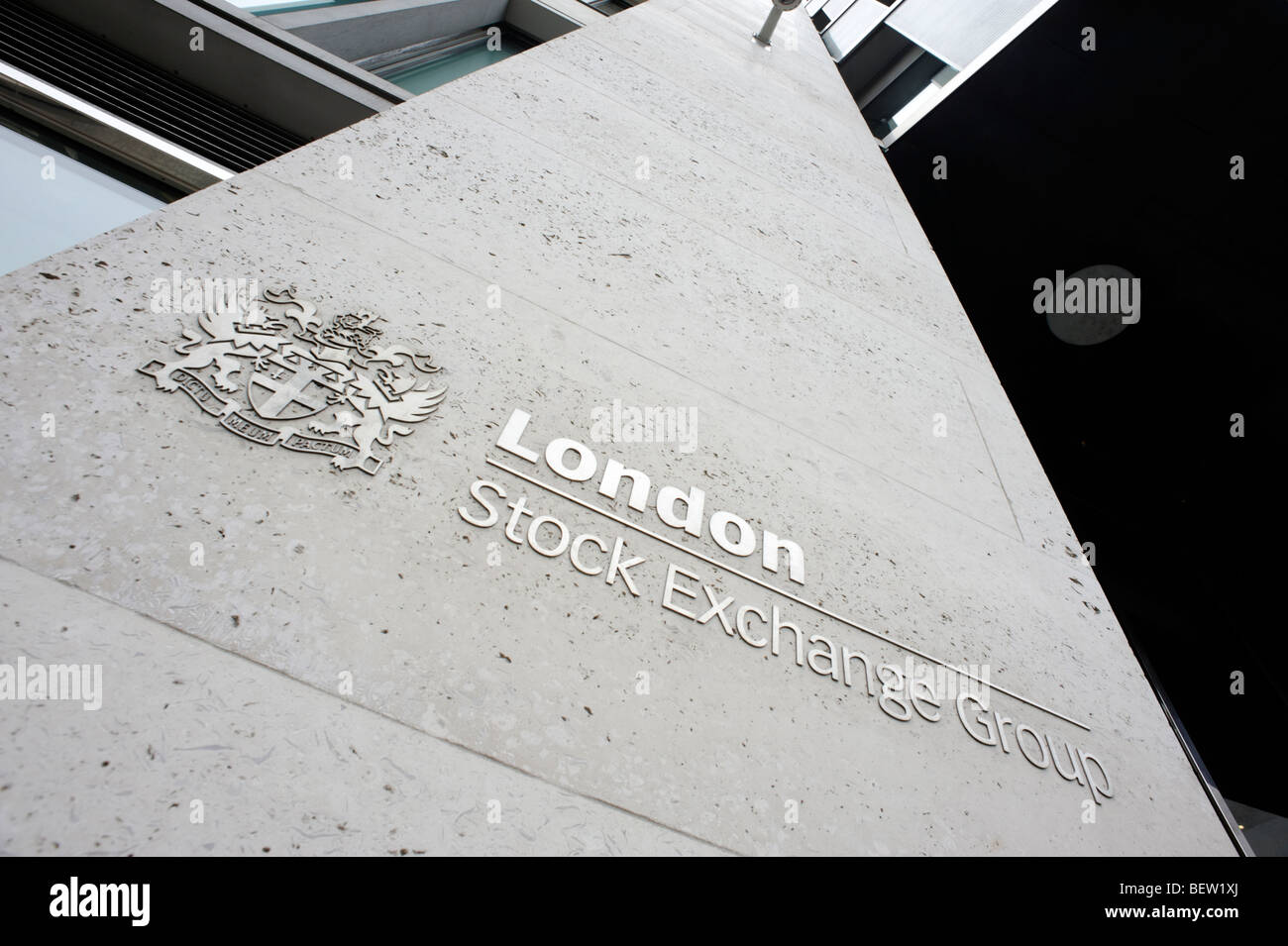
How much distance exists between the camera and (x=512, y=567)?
169 cm

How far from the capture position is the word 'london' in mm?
1799

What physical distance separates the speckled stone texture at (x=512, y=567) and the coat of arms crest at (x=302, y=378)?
54 millimetres

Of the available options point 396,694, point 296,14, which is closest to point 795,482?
point 396,694

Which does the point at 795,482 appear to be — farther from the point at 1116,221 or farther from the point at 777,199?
the point at 1116,221

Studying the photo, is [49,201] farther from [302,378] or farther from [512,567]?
[512,567]

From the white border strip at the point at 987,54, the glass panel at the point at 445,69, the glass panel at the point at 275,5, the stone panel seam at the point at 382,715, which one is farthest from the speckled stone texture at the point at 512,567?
the white border strip at the point at 987,54

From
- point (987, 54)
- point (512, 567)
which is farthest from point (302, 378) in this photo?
point (987, 54)

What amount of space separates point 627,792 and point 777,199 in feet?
11.0

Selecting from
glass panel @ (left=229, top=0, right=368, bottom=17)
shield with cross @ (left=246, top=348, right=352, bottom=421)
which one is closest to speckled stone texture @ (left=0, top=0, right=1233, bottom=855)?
shield with cross @ (left=246, top=348, right=352, bottom=421)

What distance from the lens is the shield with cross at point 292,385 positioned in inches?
65.9

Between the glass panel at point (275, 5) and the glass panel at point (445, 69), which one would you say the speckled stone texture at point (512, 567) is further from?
the glass panel at point (445, 69)

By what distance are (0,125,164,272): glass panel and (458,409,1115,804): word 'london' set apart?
85.9 inches

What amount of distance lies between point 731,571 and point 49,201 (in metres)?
3.24

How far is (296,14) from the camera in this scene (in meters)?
5.21
